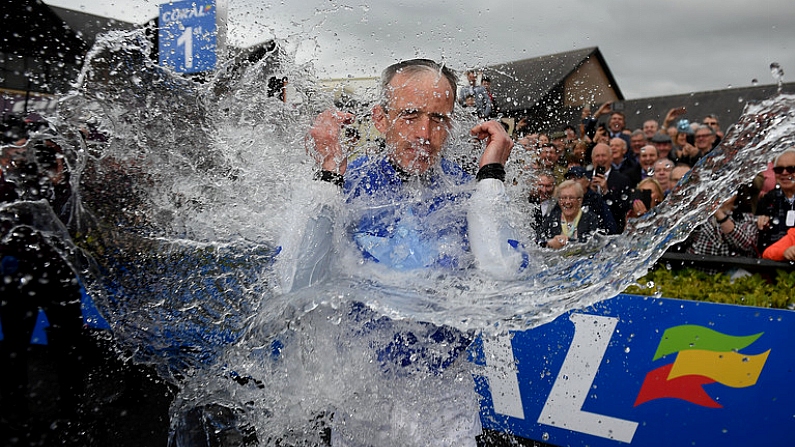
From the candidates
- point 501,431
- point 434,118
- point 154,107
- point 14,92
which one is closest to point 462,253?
point 434,118

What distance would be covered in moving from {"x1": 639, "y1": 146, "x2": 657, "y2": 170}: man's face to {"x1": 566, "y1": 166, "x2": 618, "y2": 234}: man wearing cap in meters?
0.83

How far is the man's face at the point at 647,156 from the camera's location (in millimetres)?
5123

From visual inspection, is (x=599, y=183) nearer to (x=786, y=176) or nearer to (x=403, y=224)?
(x=786, y=176)

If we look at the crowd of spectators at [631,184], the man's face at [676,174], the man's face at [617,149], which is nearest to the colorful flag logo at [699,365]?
the crowd of spectators at [631,184]

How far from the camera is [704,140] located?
197 inches

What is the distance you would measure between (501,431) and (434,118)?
2.94m

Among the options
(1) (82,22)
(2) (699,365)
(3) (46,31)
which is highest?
(3) (46,31)

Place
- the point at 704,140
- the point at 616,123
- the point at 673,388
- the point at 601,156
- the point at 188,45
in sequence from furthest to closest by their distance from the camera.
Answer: the point at 616,123 < the point at 704,140 < the point at 601,156 < the point at 673,388 < the point at 188,45

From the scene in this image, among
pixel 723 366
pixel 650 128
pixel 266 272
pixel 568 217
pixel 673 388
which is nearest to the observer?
pixel 266 272

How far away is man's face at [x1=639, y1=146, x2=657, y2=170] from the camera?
5123 mm

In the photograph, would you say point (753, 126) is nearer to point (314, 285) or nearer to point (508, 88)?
point (508, 88)

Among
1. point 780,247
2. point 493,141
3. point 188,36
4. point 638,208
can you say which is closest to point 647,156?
point 638,208

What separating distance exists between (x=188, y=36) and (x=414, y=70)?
1.88 m

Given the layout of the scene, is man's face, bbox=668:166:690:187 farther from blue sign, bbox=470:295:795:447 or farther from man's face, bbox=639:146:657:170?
blue sign, bbox=470:295:795:447
